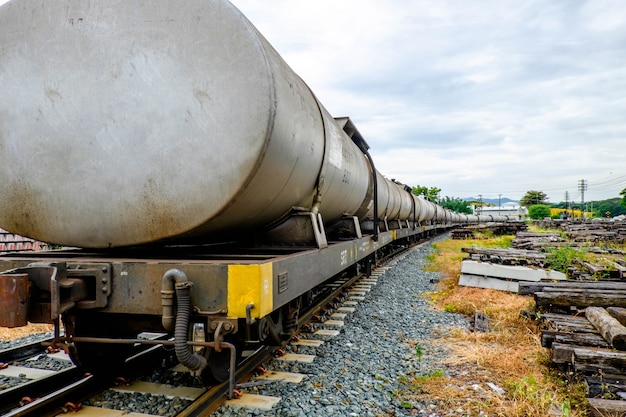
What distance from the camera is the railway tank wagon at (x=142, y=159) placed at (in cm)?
260

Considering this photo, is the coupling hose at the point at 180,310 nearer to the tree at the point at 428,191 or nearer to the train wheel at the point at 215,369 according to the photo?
the train wheel at the point at 215,369

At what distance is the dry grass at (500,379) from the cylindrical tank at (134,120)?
2.09 metres

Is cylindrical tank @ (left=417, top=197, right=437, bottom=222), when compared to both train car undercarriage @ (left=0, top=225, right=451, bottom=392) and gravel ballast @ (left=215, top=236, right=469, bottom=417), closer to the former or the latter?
gravel ballast @ (left=215, top=236, right=469, bottom=417)

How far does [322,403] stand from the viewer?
127 inches

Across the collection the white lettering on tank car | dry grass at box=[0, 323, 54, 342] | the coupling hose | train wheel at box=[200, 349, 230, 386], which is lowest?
dry grass at box=[0, 323, 54, 342]

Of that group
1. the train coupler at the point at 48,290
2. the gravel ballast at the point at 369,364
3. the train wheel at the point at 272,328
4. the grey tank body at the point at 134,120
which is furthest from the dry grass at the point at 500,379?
the train coupler at the point at 48,290

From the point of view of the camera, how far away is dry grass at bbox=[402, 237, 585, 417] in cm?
311

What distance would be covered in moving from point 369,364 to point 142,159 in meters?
2.68

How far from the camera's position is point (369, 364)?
13.3 ft

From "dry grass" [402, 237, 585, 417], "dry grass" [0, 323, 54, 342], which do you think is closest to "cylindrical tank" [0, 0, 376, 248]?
"dry grass" [402, 237, 585, 417]

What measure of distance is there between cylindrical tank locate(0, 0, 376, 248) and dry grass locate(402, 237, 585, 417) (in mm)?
2086

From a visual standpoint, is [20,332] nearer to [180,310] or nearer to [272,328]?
[272,328]

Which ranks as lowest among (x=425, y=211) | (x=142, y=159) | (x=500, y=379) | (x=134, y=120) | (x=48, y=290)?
(x=500, y=379)

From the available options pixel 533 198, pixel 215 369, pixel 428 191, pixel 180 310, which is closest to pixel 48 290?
pixel 180 310
